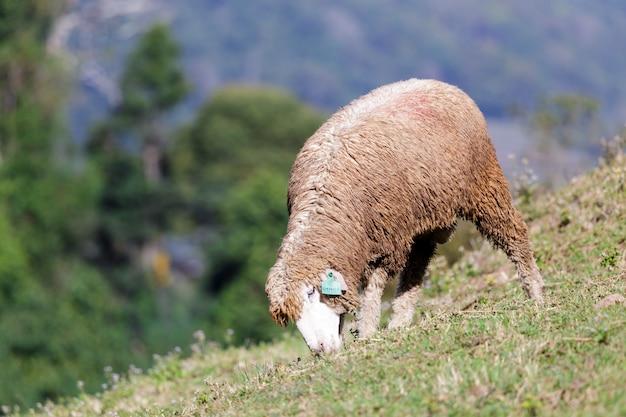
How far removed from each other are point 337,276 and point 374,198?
2.41 ft

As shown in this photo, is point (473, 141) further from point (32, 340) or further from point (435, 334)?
point (32, 340)

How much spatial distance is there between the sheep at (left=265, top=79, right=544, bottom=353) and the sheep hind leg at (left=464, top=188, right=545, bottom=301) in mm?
18

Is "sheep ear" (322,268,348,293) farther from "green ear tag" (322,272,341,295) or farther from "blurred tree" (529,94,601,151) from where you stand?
"blurred tree" (529,94,601,151)

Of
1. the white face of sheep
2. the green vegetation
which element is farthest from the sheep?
the green vegetation

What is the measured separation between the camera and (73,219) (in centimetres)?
6594

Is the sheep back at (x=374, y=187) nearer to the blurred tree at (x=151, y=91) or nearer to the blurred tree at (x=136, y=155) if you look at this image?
the blurred tree at (x=136, y=155)

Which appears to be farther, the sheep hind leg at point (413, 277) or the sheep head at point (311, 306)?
the sheep hind leg at point (413, 277)

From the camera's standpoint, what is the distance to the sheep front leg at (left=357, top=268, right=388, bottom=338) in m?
8.95

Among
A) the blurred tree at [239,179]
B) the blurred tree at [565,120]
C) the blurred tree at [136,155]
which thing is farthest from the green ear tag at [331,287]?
the blurred tree at [136,155]

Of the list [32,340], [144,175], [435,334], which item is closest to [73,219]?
[144,175]

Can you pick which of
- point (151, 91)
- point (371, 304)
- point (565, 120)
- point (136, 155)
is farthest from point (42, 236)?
point (371, 304)

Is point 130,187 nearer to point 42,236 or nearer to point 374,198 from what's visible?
point 42,236

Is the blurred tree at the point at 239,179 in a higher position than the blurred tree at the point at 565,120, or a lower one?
higher

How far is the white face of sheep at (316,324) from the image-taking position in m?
8.46
